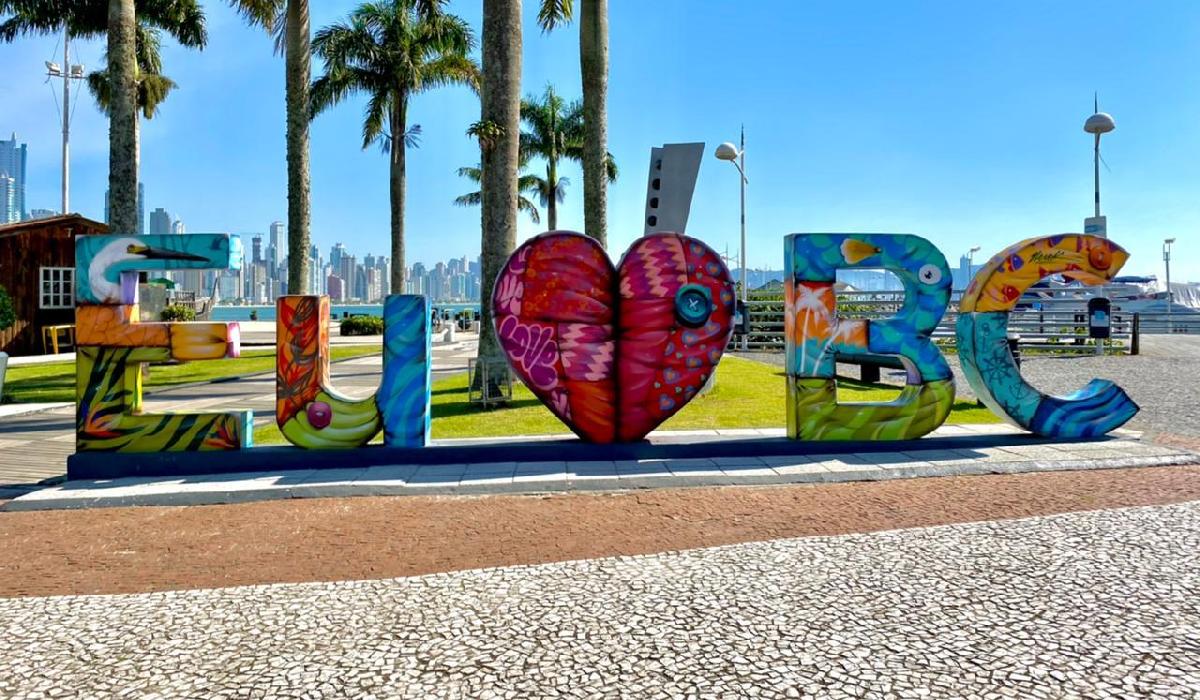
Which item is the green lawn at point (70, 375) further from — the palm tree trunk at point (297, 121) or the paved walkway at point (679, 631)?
the paved walkway at point (679, 631)

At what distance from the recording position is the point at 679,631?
3504 mm

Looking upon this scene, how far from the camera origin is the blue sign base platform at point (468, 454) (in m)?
7.23

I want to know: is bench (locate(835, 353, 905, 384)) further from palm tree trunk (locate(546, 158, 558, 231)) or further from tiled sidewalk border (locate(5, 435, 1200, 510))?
palm tree trunk (locate(546, 158, 558, 231))

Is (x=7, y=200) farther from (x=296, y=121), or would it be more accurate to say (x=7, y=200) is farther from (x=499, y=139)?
(x=499, y=139)

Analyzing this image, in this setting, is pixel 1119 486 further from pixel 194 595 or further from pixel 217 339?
pixel 217 339

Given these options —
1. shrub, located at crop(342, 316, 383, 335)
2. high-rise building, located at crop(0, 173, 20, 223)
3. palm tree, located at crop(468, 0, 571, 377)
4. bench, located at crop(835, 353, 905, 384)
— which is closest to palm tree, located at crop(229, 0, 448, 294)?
palm tree, located at crop(468, 0, 571, 377)

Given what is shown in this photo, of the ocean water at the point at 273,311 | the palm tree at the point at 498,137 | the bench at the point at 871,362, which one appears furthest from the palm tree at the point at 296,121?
the ocean water at the point at 273,311

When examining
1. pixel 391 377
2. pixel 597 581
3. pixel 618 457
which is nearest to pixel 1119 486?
pixel 618 457

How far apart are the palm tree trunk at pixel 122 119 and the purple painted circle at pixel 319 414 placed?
33.0 feet

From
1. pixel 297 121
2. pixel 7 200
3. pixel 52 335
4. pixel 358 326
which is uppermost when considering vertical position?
pixel 7 200

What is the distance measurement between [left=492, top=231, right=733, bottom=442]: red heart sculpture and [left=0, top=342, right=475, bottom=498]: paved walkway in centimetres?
528

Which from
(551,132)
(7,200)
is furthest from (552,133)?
(7,200)

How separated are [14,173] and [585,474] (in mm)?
189480

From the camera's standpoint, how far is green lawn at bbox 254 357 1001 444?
32.1 ft
